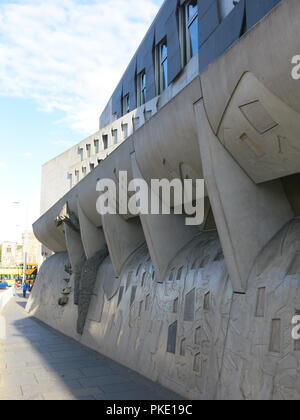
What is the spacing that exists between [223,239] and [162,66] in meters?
19.9

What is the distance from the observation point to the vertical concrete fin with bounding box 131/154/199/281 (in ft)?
37.3

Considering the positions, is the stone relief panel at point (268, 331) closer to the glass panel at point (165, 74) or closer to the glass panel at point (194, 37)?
the glass panel at point (194, 37)

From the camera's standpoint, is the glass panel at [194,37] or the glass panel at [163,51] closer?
the glass panel at [194,37]

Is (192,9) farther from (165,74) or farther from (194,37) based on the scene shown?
(165,74)

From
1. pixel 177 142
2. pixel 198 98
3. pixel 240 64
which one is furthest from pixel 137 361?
pixel 240 64

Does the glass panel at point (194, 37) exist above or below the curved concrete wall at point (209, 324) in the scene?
above

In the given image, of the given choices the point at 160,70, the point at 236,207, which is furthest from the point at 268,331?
the point at 160,70

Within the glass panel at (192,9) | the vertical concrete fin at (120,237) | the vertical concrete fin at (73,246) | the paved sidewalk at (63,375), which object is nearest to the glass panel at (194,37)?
the glass panel at (192,9)

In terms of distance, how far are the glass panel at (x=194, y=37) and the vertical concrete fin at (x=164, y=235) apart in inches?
A: 427

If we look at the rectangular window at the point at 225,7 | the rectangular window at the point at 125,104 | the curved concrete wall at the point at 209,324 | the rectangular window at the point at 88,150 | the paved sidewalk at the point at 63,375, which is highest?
the rectangular window at the point at 125,104

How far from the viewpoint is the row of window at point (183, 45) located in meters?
16.5

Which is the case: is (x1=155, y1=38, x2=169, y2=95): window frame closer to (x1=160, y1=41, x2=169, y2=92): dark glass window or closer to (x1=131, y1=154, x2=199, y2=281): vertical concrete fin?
(x1=160, y1=41, x2=169, y2=92): dark glass window

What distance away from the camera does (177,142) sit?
8961 millimetres

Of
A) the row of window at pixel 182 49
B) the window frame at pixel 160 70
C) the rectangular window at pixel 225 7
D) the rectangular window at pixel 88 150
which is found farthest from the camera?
the rectangular window at pixel 88 150
